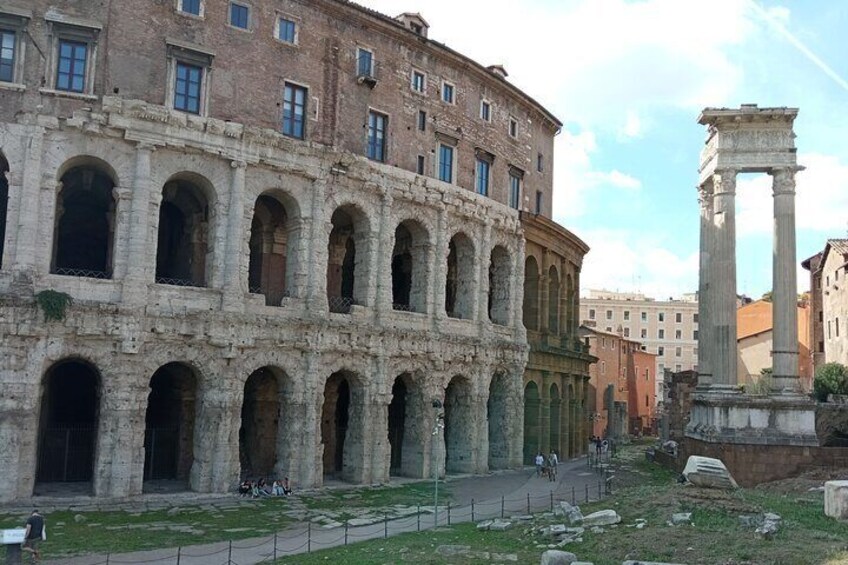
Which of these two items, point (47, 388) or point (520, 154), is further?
point (520, 154)

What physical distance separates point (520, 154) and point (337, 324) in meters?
15.6

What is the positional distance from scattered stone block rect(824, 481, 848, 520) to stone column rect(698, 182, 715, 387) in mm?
11970

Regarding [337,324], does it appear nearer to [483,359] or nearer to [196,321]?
[196,321]

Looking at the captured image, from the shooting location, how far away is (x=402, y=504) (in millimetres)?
26234

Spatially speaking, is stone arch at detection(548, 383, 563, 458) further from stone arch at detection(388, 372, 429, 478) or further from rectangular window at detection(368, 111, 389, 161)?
rectangular window at detection(368, 111, 389, 161)

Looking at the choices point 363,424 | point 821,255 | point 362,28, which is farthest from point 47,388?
point 821,255

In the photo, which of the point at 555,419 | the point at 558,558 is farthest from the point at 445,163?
the point at 558,558

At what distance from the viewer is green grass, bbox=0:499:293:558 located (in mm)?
19000

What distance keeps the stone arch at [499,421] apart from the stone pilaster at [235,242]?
1469cm

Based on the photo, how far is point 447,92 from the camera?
117 ft

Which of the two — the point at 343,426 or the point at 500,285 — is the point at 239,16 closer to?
the point at 343,426

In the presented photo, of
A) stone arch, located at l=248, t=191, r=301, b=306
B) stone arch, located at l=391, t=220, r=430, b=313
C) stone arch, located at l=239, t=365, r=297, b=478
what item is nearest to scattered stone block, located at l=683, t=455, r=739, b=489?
stone arch, located at l=391, t=220, r=430, b=313

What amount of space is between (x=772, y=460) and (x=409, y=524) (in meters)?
14.0

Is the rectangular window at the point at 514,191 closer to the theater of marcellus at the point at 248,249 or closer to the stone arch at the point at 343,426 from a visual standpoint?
the theater of marcellus at the point at 248,249
